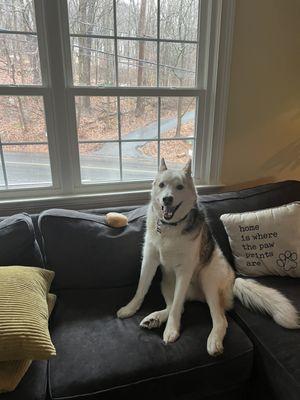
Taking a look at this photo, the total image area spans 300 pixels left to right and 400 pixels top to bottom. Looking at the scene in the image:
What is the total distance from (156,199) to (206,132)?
0.93 m

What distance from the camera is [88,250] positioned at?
1569 millimetres

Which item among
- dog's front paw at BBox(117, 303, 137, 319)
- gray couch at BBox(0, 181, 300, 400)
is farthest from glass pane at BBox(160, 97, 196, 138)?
dog's front paw at BBox(117, 303, 137, 319)

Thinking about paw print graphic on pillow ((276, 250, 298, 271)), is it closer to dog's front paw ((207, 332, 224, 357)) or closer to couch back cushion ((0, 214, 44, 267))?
dog's front paw ((207, 332, 224, 357))

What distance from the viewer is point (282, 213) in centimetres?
166

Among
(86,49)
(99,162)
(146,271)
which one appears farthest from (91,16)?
(146,271)

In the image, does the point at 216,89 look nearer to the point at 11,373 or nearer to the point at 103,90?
the point at 103,90

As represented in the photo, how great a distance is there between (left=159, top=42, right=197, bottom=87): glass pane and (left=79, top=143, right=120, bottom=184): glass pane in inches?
22.4

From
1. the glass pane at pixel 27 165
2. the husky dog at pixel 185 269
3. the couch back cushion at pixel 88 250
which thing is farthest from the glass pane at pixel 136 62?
the couch back cushion at pixel 88 250

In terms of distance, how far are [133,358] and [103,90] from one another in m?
1.51

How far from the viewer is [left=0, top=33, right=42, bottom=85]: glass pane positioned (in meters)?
1.72

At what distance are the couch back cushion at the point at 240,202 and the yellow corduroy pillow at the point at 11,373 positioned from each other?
1.14m

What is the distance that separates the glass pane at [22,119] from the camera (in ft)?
5.94

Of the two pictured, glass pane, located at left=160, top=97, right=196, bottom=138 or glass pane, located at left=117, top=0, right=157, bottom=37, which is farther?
glass pane, located at left=160, top=97, right=196, bottom=138

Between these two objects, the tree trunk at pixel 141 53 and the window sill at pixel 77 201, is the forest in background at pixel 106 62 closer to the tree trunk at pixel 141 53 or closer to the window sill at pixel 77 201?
the tree trunk at pixel 141 53
